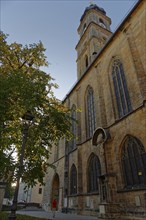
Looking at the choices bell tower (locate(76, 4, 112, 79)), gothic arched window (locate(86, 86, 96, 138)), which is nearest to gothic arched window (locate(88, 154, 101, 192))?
gothic arched window (locate(86, 86, 96, 138))

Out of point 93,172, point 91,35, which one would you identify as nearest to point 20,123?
point 93,172

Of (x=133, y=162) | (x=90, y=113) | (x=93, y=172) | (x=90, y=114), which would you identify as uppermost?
(x=90, y=113)

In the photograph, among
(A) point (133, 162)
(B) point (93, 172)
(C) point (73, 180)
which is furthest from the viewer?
(C) point (73, 180)

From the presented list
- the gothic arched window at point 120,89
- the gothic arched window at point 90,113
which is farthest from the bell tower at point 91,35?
the gothic arched window at point 120,89

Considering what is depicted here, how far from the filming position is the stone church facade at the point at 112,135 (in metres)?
10.9

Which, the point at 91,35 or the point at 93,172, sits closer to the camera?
the point at 93,172

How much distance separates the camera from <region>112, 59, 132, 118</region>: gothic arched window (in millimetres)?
13459

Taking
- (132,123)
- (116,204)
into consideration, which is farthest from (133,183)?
(132,123)

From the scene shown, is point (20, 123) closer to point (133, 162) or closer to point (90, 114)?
point (133, 162)

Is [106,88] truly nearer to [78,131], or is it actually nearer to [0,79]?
[78,131]

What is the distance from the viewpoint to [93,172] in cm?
1527

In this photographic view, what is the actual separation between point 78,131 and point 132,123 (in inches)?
335

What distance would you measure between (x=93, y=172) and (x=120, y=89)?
7.72m

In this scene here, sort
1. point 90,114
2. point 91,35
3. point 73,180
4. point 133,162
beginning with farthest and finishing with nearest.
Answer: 1. point 91,35
2. point 90,114
3. point 73,180
4. point 133,162
